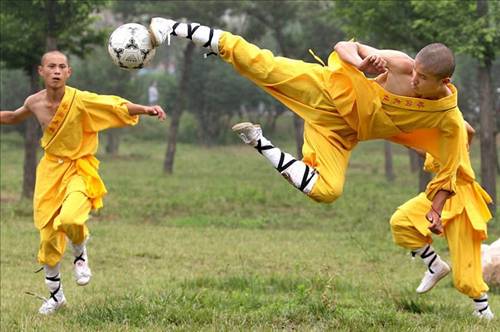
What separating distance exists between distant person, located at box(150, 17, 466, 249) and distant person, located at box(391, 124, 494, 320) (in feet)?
2.08

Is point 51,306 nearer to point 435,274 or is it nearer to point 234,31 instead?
point 435,274

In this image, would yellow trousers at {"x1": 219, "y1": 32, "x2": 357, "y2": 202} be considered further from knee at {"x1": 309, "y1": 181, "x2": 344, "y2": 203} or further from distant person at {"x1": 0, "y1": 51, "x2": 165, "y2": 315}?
distant person at {"x1": 0, "y1": 51, "x2": 165, "y2": 315}

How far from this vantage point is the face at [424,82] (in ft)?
23.1

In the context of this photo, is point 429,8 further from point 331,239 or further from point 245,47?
point 245,47

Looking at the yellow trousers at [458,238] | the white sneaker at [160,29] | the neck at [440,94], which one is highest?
the white sneaker at [160,29]

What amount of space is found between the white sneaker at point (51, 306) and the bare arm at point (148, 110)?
1.93 metres

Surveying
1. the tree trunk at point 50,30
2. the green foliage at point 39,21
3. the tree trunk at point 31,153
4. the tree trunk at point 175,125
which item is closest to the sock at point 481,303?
the green foliage at point 39,21

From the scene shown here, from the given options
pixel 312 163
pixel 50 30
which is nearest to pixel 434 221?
pixel 312 163

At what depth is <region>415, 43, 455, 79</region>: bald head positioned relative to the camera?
693cm

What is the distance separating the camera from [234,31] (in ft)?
115

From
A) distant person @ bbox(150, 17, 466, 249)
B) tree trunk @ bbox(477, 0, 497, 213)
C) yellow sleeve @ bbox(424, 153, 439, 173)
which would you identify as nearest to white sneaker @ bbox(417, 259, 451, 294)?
yellow sleeve @ bbox(424, 153, 439, 173)

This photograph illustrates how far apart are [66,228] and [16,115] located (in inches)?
52.0

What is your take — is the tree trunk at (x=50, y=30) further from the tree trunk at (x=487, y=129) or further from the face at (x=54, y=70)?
the face at (x=54, y=70)

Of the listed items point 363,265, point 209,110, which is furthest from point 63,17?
point 209,110
